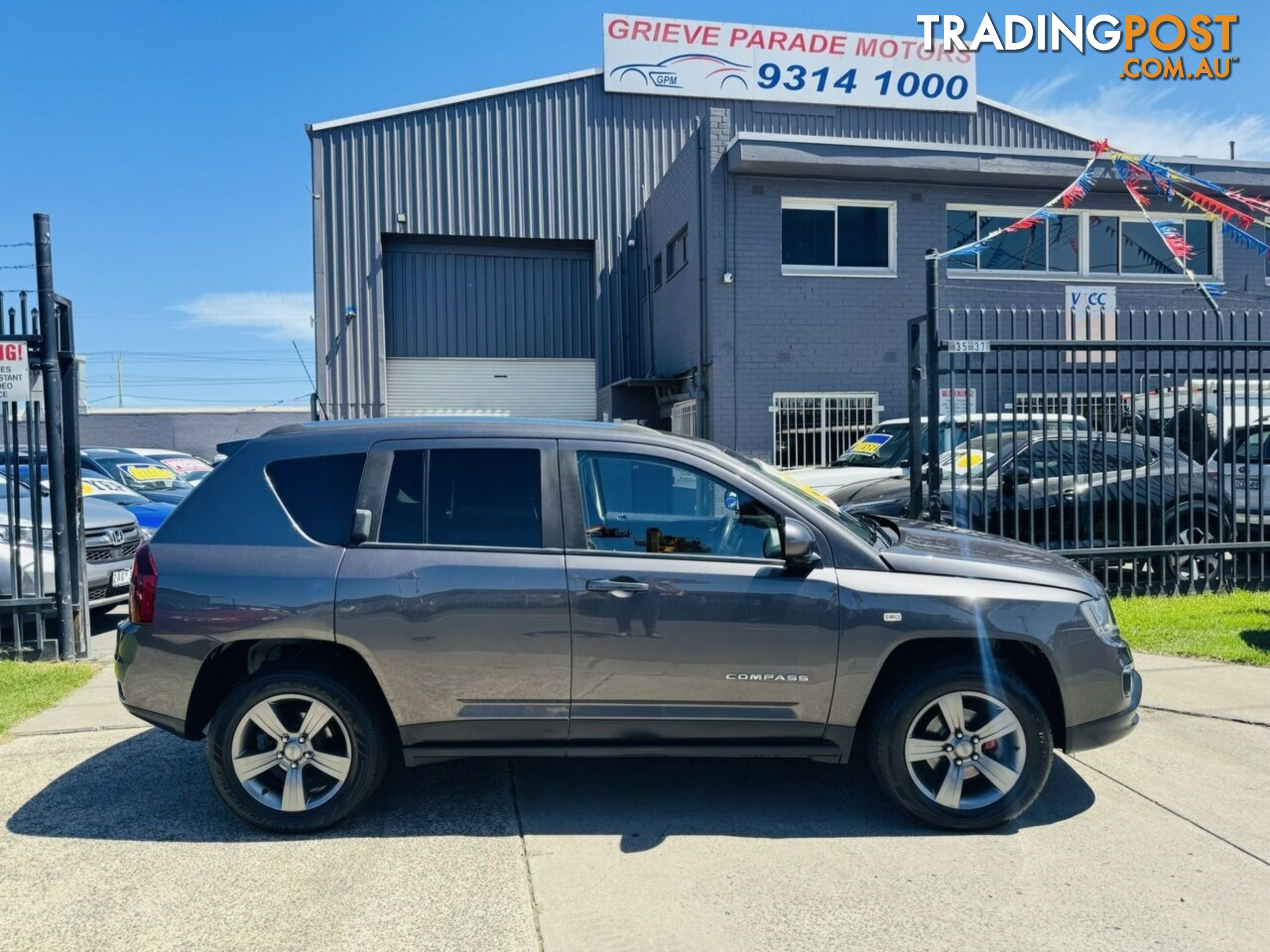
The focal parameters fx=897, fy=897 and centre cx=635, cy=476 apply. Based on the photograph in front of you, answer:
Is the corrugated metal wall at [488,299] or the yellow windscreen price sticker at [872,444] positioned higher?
the corrugated metal wall at [488,299]

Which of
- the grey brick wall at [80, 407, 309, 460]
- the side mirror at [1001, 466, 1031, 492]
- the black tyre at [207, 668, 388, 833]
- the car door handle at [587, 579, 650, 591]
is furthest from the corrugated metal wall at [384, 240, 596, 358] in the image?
the car door handle at [587, 579, 650, 591]

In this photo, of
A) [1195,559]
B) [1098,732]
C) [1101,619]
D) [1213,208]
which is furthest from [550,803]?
[1213,208]

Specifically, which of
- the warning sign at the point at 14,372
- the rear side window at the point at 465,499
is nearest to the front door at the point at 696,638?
the rear side window at the point at 465,499

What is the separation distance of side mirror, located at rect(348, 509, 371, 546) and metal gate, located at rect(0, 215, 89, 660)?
160 inches

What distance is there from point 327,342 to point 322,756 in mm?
16603

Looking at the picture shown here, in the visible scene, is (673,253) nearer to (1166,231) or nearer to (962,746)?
(1166,231)

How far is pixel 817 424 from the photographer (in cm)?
1518

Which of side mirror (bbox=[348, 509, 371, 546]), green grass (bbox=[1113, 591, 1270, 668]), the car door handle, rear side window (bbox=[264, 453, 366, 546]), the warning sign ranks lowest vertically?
green grass (bbox=[1113, 591, 1270, 668])

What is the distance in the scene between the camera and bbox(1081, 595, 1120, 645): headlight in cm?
390

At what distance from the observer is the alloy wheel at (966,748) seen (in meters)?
3.83

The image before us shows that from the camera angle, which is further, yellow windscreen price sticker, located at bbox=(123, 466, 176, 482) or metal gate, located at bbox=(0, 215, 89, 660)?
yellow windscreen price sticker, located at bbox=(123, 466, 176, 482)

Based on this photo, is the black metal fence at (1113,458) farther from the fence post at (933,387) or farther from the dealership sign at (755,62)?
the dealership sign at (755,62)

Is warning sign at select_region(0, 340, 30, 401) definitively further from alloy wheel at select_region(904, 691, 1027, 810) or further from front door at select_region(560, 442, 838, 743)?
alloy wheel at select_region(904, 691, 1027, 810)

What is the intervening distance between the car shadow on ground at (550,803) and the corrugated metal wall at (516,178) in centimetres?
1508
